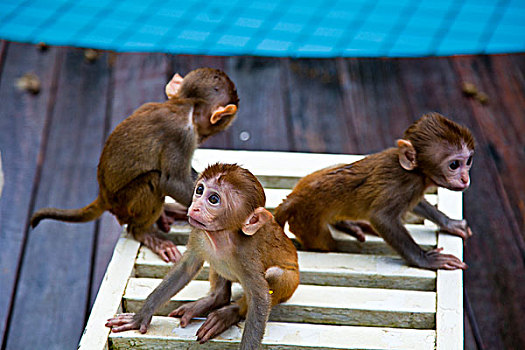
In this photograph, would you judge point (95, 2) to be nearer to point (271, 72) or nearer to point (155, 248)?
point (271, 72)

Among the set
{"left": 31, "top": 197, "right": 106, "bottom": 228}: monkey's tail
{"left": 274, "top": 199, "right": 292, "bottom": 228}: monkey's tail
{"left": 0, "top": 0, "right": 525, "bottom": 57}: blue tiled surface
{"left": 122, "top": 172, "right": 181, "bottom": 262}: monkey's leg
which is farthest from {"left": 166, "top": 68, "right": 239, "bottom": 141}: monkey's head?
{"left": 0, "top": 0, "right": 525, "bottom": 57}: blue tiled surface

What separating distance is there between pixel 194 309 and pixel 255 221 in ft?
2.08

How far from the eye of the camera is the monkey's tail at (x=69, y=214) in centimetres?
392

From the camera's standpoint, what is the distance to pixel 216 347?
337cm

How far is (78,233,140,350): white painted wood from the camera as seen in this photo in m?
3.36

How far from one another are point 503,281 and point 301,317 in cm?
153

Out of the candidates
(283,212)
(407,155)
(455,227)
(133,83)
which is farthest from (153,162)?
(133,83)

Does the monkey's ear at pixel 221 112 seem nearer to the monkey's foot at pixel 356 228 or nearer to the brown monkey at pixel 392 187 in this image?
the brown monkey at pixel 392 187

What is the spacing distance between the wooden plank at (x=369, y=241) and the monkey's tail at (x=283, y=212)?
178mm

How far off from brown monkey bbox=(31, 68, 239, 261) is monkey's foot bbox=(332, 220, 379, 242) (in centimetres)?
84

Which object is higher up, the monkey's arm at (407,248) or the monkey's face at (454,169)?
the monkey's face at (454,169)

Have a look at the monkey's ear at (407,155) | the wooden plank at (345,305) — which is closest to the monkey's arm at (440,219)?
the monkey's ear at (407,155)

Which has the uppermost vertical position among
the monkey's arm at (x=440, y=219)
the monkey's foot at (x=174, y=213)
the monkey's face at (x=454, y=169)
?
the monkey's face at (x=454, y=169)

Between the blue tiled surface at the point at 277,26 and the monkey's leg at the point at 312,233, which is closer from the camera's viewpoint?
the monkey's leg at the point at 312,233
